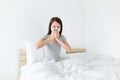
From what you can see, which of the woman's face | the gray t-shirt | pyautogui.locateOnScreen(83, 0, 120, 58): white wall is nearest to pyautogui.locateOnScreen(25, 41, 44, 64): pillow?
the gray t-shirt

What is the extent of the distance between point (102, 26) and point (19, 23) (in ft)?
3.80

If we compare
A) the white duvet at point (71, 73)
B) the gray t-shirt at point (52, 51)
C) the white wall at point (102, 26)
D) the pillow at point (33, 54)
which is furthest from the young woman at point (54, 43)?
the white wall at point (102, 26)

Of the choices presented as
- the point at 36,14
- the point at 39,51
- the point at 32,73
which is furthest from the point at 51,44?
the point at 36,14

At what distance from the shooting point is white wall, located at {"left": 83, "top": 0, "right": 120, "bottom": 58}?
2.61 metres

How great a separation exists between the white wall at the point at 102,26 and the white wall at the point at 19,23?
0.38 m

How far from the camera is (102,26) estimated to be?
289cm

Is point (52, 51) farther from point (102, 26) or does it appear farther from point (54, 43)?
point (102, 26)

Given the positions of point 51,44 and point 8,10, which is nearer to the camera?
point 51,44

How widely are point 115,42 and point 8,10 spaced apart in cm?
151

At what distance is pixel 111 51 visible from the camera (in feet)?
8.90

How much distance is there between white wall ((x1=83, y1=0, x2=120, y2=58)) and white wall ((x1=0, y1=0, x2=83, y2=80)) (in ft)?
1.26

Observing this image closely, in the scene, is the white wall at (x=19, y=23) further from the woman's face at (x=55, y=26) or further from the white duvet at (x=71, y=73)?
the white duvet at (x=71, y=73)

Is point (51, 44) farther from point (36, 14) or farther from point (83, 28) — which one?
point (83, 28)

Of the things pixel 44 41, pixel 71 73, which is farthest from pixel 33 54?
pixel 71 73
